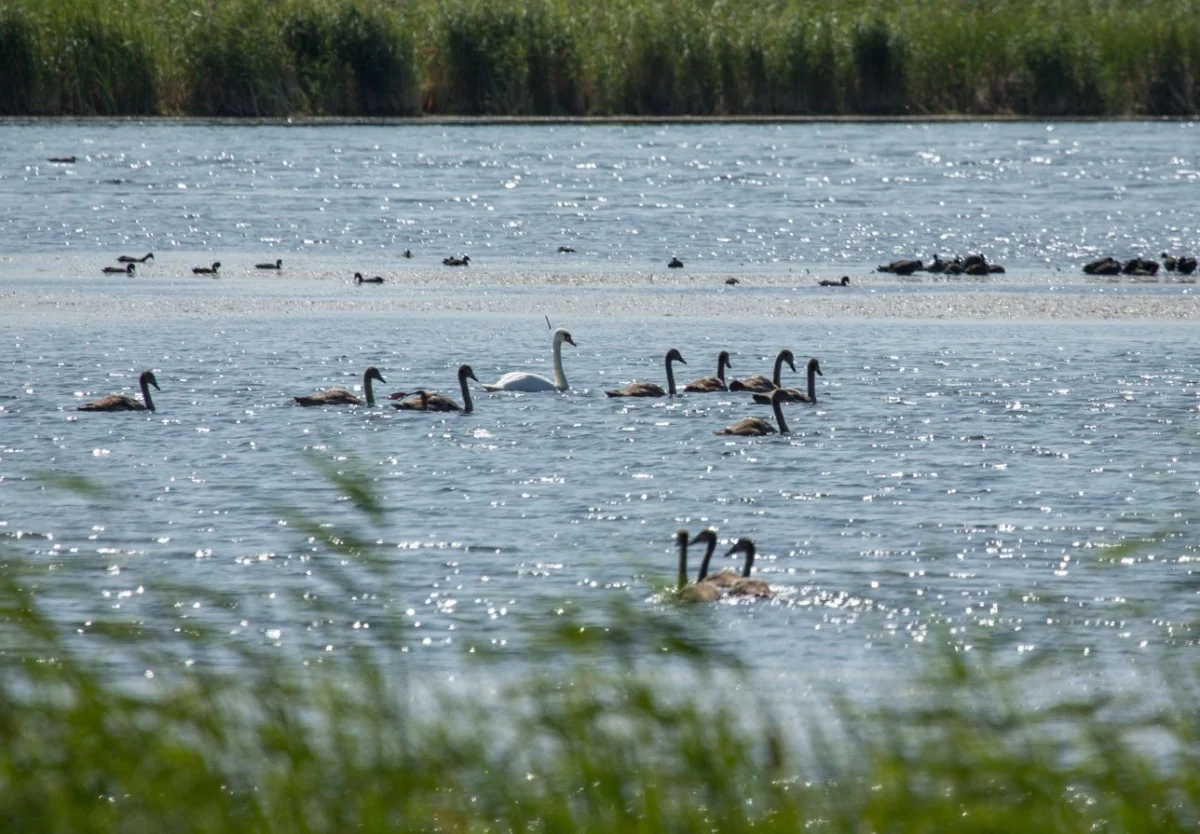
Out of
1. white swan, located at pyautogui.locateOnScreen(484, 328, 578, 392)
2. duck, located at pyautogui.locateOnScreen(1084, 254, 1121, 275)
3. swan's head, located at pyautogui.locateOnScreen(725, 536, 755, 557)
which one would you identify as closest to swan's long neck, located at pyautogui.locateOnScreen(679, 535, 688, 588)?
swan's head, located at pyautogui.locateOnScreen(725, 536, 755, 557)

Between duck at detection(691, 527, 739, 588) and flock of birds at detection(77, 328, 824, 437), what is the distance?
13.6ft

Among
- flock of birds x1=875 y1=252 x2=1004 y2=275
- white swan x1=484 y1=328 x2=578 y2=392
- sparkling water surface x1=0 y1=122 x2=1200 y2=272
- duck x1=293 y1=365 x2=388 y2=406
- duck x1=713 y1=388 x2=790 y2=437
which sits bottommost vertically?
duck x1=713 y1=388 x2=790 y2=437

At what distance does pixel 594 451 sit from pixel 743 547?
12.5 ft

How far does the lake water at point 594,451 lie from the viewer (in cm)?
853

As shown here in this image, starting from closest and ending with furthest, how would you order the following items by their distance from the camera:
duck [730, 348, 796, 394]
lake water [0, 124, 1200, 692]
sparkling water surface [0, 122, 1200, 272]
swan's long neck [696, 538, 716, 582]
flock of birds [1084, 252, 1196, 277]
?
lake water [0, 124, 1200, 692]
swan's long neck [696, 538, 716, 582]
duck [730, 348, 796, 394]
flock of birds [1084, 252, 1196, 277]
sparkling water surface [0, 122, 1200, 272]

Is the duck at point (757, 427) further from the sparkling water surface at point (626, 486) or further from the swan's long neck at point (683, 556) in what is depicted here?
the swan's long neck at point (683, 556)

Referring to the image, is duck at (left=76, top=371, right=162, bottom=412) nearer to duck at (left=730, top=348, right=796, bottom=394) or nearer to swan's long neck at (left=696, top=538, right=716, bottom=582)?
duck at (left=730, top=348, right=796, bottom=394)

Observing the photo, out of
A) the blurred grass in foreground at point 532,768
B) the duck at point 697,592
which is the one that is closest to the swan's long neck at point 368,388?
the duck at point 697,592

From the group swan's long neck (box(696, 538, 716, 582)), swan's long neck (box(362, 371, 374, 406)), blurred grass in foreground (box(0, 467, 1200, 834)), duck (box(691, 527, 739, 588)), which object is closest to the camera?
blurred grass in foreground (box(0, 467, 1200, 834))

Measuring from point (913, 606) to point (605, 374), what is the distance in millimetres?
8926

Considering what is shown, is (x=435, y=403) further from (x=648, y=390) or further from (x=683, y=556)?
(x=683, y=556)

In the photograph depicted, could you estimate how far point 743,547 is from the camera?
965 cm

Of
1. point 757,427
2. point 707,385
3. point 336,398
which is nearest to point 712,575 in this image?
point 757,427

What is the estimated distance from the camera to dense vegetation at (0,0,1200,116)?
41625 mm
